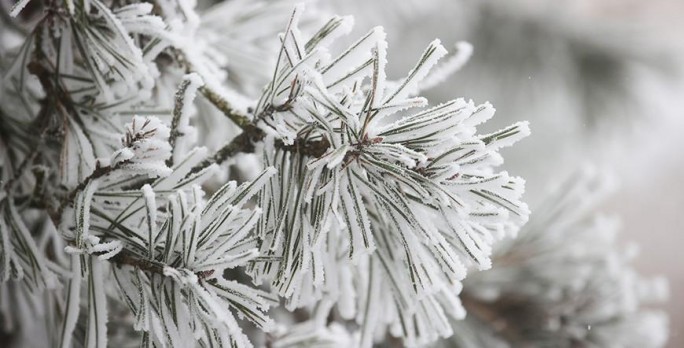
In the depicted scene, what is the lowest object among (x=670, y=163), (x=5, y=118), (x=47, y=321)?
(x=47, y=321)

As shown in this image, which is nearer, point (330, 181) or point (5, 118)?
point (330, 181)

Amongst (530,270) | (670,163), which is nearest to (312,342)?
(530,270)

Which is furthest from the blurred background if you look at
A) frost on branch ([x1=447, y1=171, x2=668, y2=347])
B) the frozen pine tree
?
the frozen pine tree

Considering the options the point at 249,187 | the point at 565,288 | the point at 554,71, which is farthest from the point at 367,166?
the point at 554,71

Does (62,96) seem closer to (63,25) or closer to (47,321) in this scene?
(63,25)

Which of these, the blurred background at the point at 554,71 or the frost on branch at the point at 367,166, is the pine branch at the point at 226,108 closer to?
the frost on branch at the point at 367,166

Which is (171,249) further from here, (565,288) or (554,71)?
(554,71)

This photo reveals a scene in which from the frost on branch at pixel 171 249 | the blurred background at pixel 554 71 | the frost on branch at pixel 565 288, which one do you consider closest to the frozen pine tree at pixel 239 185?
the frost on branch at pixel 171 249
